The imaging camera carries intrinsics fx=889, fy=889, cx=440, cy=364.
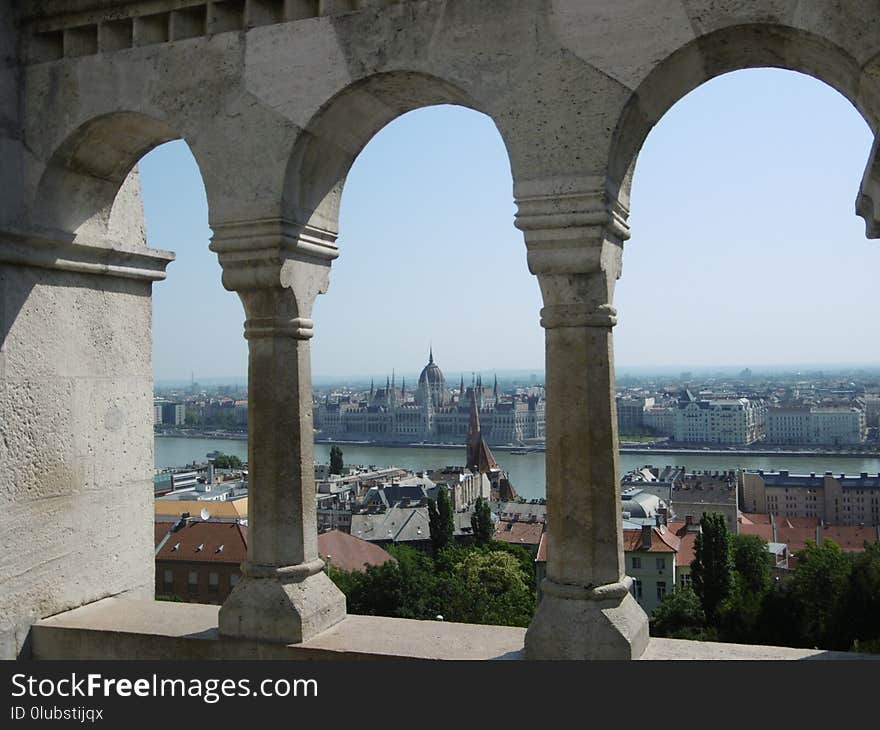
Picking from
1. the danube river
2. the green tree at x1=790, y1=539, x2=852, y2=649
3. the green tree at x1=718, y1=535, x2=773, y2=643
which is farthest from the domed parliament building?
the green tree at x1=790, y1=539, x2=852, y2=649

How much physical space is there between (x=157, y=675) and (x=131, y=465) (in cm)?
168

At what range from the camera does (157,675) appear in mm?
3645

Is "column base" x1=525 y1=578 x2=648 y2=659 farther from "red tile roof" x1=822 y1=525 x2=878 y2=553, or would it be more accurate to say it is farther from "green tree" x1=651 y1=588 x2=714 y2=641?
"red tile roof" x1=822 y1=525 x2=878 y2=553

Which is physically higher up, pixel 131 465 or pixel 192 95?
pixel 192 95

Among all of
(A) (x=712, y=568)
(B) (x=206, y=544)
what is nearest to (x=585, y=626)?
(A) (x=712, y=568)

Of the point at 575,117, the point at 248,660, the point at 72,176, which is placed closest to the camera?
the point at 575,117

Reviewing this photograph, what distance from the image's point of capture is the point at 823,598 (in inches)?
1134

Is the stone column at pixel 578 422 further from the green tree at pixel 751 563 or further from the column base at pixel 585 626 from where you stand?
the green tree at pixel 751 563

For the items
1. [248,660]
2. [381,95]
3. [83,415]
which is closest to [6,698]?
[248,660]

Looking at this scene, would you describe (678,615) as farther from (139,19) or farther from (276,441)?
(139,19)

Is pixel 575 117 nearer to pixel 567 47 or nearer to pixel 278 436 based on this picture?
pixel 567 47

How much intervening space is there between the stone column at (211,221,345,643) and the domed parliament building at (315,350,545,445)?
14452cm

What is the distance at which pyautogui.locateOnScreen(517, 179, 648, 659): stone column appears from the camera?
3.47m

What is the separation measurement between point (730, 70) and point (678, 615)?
34255 millimetres
